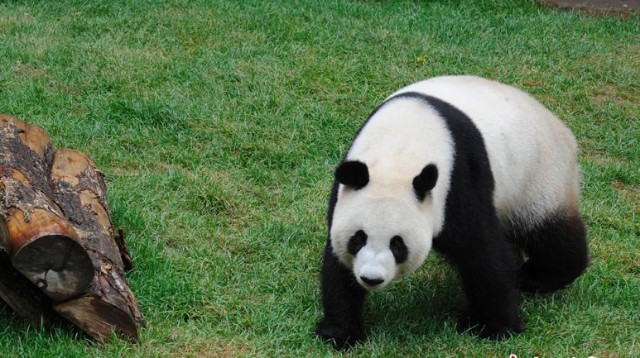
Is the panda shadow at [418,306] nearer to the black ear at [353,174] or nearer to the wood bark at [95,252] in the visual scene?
the black ear at [353,174]

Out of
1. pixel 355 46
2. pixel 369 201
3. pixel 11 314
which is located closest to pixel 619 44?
pixel 355 46

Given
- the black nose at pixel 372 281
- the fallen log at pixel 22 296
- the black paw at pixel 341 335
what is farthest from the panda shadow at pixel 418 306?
the fallen log at pixel 22 296

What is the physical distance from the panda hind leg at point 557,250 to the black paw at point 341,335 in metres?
1.24

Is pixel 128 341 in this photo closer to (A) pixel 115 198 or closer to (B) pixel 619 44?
(A) pixel 115 198

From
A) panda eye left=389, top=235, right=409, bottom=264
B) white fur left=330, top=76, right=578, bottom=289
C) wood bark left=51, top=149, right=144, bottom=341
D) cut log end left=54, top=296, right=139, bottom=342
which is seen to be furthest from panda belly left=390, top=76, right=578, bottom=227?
cut log end left=54, top=296, right=139, bottom=342

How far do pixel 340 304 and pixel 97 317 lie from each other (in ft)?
4.03

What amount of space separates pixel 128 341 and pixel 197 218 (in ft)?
5.67

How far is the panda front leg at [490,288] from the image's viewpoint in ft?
15.9

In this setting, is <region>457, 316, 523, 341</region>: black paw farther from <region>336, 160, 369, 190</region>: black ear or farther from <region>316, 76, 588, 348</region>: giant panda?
<region>336, 160, 369, 190</region>: black ear

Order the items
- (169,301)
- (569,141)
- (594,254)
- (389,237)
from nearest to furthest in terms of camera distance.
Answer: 1. (389,237)
2. (169,301)
3. (569,141)
4. (594,254)

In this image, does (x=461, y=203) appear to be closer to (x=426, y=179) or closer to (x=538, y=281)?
(x=426, y=179)

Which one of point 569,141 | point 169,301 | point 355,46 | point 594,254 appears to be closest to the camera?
point 169,301

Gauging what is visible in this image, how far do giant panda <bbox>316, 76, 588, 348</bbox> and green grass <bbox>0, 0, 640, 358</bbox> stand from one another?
230mm

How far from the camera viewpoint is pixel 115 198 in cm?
629
